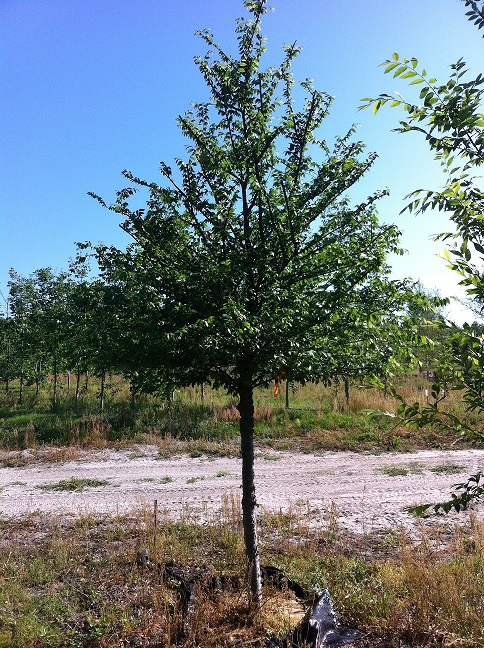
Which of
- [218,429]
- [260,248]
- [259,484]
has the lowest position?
[259,484]

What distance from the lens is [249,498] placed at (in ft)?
16.5

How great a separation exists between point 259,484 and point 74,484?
3.91 m

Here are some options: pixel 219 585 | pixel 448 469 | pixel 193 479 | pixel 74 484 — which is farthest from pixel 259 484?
pixel 219 585

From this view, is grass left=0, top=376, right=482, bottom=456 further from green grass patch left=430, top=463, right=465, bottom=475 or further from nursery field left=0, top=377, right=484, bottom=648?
green grass patch left=430, top=463, right=465, bottom=475

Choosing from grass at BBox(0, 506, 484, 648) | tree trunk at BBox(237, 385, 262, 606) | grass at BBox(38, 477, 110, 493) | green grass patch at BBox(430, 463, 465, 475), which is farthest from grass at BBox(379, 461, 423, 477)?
tree trunk at BBox(237, 385, 262, 606)

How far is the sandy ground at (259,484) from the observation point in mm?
8828

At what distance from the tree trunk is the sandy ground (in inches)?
119

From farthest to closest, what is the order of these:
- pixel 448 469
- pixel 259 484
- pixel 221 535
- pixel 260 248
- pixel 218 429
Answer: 1. pixel 218 429
2. pixel 448 469
3. pixel 259 484
4. pixel 221 535
5. pixel 260 248

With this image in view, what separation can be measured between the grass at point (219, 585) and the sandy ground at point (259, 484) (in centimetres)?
92

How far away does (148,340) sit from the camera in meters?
4.20

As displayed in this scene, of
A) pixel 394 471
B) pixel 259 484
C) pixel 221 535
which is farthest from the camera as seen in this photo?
pixel 394 471

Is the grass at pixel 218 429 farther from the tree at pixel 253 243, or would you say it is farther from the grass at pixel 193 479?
the tree at pixel 253 243

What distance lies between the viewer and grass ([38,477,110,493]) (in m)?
10.5

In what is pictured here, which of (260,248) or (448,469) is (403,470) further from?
(260,248)
